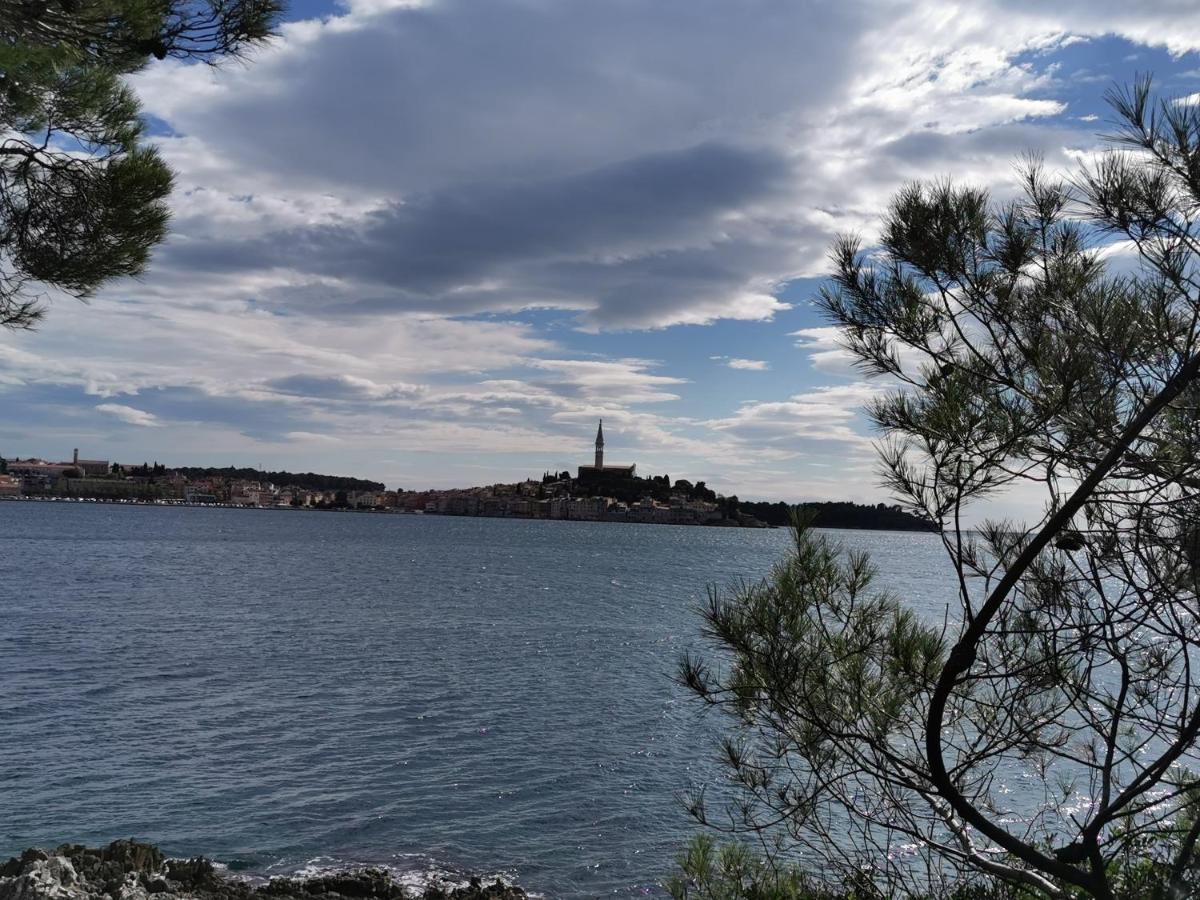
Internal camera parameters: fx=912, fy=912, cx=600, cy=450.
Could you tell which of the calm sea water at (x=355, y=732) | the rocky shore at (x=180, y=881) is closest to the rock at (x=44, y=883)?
the rocky shore at (x=180, y=881)

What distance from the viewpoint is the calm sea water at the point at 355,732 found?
1289cm

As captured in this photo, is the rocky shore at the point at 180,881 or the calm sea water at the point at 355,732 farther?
the calm sea water at the point at 355,732

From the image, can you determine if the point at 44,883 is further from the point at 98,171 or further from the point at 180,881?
the point at 98,171

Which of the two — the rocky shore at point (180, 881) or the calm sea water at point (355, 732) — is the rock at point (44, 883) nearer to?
the rocky shore at point (180, 881)

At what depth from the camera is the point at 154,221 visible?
347 inches

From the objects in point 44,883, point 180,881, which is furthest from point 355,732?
point 44,883

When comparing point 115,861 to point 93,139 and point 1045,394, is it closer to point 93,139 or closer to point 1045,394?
point 93,139

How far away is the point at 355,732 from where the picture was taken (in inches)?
736

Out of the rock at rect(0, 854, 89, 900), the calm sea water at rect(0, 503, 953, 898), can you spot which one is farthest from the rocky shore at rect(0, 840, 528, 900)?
the calm sea water at rect(0, 503, 953, 898)

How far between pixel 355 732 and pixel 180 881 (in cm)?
818

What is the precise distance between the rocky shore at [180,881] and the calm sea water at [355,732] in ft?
3.02

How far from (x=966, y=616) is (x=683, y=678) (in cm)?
211


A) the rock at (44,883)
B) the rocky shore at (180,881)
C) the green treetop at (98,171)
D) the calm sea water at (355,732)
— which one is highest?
the green treetop at (98,171)

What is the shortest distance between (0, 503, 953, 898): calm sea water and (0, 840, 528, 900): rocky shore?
921 mm
